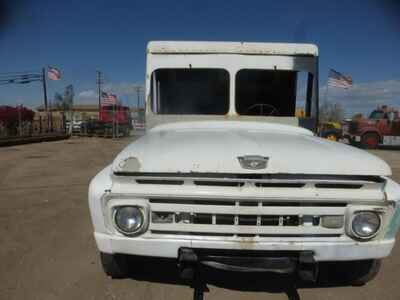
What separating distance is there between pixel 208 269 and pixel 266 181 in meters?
0.72

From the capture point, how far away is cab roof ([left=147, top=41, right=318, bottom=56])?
3912mm

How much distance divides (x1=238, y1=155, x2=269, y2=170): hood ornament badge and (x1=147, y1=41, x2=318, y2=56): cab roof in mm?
2138

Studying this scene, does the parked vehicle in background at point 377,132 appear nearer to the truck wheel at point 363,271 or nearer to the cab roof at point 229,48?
the cab roof at point 229,48

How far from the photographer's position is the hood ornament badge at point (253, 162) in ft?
6.79

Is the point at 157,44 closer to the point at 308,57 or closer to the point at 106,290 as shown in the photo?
the point at 308,57

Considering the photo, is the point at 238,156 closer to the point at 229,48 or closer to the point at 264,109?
the point at 264,109

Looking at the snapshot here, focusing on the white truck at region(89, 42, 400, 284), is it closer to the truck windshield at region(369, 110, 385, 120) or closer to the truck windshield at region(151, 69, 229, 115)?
the truck windshield at region(151, 69, 229, 115)

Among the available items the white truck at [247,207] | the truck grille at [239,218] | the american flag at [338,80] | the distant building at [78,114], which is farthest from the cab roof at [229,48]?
the distant building at [78,114]

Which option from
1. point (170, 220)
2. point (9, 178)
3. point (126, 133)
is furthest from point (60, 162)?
point (126, 133)

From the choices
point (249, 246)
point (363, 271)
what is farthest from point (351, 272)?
point (249, 246)

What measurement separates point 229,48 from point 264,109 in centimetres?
83

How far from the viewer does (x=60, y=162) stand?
33.5 ft

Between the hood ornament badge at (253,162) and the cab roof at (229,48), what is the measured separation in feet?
7.02

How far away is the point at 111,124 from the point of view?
25.0 m
